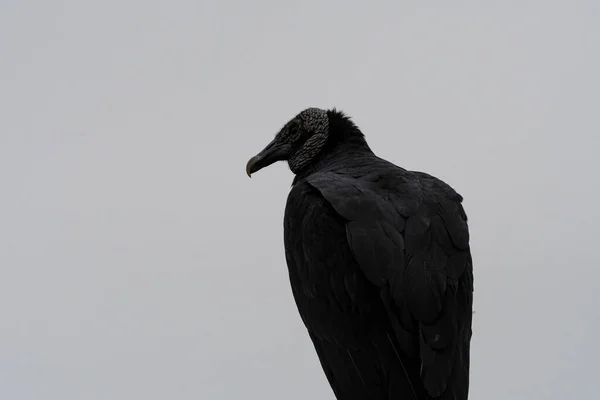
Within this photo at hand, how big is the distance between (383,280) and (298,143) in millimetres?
2918

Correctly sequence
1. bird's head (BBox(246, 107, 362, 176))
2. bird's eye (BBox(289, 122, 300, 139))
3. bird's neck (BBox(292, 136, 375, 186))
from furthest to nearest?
bird's eye (BBox(289, 122, 300, 139))
bird's head (BBox(246, 107, 362, 176))
bird's neck (BBox(292, 136, 375, 186))

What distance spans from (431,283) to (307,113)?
323cm

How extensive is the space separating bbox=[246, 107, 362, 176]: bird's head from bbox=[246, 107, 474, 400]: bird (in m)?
1.28

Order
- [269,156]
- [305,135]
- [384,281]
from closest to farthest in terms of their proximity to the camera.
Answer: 1. [384,281]
2. [305,135]
3. [269,156]

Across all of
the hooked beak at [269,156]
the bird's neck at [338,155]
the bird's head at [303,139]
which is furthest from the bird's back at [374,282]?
the hooked beak at [269,156]

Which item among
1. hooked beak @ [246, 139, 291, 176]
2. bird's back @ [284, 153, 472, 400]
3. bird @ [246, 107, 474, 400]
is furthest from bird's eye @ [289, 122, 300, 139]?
bird's back @ [284, 153, 472, 400]

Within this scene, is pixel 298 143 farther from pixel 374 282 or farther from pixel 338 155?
pixel 374 282

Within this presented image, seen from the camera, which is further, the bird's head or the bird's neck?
the bird's head

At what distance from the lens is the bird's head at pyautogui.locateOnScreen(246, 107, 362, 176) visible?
8438 mm

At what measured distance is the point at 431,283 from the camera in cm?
593

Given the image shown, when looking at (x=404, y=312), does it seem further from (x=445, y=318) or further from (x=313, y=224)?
(x=313, y=224)

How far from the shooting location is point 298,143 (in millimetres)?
8602

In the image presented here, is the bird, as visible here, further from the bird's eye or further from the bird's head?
the bird's eye

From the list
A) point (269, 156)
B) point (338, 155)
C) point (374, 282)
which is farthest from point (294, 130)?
point (374, 282)
